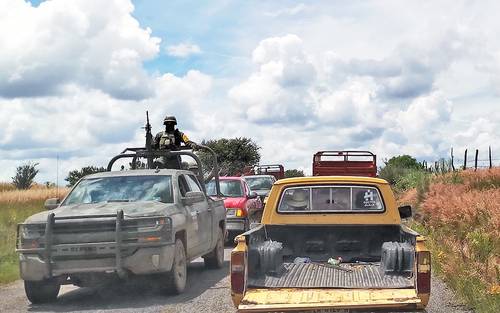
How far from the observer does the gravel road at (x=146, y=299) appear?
904 centimetres

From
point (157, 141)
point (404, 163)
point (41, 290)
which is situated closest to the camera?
point (41, 290)

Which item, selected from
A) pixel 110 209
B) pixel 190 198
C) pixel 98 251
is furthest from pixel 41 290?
pixel 190 198

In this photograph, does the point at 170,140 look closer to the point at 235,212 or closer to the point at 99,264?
the point at 235,212

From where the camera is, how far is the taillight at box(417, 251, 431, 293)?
21.8 feet

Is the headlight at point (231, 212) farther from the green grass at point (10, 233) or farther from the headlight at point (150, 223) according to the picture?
the headlight at point (150, 223)

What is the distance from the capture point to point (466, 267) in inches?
376

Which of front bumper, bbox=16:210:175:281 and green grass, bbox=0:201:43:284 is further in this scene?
green grass, bbox=0:201:43:284

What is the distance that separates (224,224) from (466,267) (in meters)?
5.41

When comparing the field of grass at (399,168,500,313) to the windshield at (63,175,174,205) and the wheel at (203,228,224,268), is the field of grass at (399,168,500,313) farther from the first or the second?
the windshield at (63,175,174,205)

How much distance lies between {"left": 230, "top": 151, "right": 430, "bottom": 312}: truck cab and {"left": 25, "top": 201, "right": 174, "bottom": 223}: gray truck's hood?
1.89m

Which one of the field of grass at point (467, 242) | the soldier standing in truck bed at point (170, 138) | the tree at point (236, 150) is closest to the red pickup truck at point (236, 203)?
the soldier standing in truck bed at point (170, 138)

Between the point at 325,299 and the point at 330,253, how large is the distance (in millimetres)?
2235

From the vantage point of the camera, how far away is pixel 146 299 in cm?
988

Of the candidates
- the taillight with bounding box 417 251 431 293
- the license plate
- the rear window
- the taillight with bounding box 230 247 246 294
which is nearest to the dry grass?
the license plate
